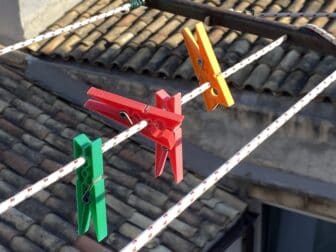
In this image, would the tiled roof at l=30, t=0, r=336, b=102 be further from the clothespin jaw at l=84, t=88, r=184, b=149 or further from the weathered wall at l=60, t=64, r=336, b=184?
the clothespin jaw at l=84, t=88, r=184, b=149

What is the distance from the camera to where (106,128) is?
22.3 feet

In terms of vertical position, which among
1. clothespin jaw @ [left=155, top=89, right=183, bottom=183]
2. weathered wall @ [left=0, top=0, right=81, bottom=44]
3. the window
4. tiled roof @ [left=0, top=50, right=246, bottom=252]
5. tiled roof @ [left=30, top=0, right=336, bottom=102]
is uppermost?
clothespin jaw @ [left=155, top=89, right=183, bottom=183]

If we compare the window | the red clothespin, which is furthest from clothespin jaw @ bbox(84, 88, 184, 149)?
the window

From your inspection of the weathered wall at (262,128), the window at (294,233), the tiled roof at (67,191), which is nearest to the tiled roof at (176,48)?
A: the weathered wall at (262,128)

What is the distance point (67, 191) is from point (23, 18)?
2.18 meters

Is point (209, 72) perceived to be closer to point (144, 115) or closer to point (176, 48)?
point (144, 115)

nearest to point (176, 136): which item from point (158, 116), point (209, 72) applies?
point (158, 116)

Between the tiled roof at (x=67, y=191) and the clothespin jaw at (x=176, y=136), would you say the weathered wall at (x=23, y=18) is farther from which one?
the clothespin jaw at (x=176, y=136)

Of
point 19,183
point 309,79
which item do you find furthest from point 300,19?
point 19,183

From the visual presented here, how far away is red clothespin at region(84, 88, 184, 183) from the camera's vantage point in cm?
379

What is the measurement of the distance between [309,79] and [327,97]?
0.99ft

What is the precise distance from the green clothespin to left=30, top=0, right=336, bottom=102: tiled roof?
9.11 feet

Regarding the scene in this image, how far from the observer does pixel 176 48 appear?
6.68 metres

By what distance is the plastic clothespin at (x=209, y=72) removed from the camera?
169 inches
